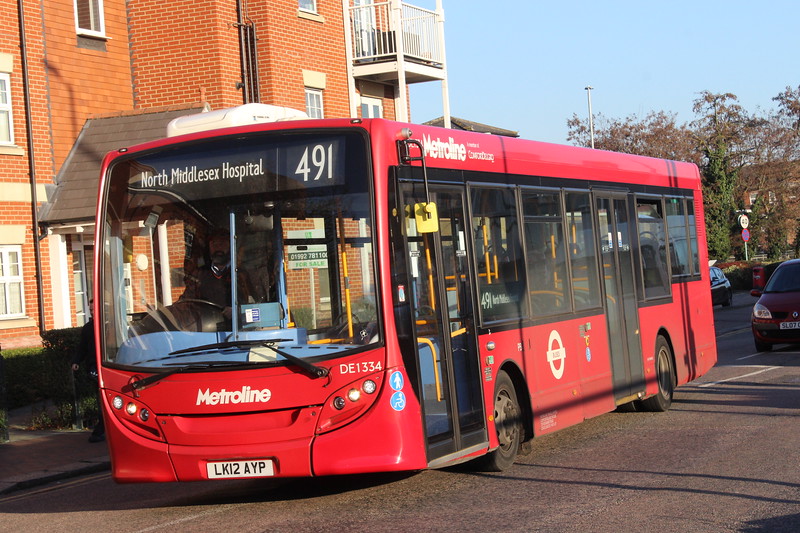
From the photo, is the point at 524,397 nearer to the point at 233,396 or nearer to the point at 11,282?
the point at 233,396

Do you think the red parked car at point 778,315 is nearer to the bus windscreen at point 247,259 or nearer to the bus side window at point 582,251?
the bus side window at point 582,251

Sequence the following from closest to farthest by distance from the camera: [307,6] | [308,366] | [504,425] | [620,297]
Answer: [308,366] < [504,425] < [620,297] < [307,6]

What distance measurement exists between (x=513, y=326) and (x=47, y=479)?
17.4ft

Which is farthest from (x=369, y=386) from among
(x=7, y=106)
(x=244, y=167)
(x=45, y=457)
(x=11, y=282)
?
(x=7, y=106)

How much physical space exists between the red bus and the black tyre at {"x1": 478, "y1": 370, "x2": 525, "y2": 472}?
0.10ft

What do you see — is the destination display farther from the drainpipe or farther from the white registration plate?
the drainpipe

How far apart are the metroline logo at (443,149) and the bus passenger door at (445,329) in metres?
0.28

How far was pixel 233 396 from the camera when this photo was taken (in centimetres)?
817

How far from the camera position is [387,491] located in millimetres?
9211

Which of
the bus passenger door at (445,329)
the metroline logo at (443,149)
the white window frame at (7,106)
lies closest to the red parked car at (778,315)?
the metroline logo at (443,149)

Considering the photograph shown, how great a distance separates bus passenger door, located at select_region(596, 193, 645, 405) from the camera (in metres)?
12.4

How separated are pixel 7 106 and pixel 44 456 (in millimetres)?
10151

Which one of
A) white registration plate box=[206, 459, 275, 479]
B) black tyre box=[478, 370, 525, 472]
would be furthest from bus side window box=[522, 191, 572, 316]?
white registration plate box=[206, 459, 275, 479]

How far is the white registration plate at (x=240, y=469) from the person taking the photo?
8055 millimetres
